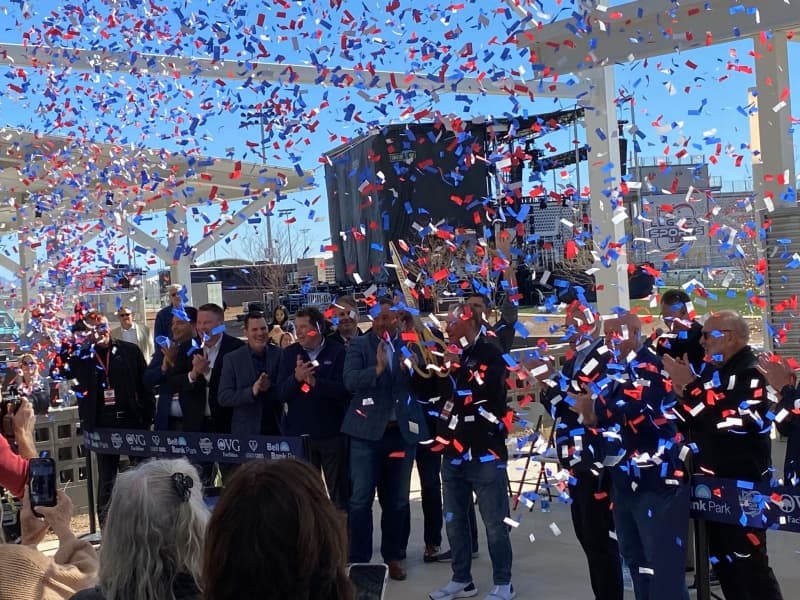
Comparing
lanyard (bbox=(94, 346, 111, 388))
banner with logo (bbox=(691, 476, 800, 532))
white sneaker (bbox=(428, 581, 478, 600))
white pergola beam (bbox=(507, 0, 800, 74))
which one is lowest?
white sneaker (bbox=(428, 581, 478, 600))

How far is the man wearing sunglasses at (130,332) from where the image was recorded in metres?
7.86

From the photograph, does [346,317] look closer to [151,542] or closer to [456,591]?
[456,591]

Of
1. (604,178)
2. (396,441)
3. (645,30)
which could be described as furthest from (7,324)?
(645,30)

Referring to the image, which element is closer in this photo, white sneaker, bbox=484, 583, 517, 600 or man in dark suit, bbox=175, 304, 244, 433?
white sneaker, bbox=484, 583, 517, 600

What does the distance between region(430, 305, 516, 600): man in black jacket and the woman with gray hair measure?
9.40 feet

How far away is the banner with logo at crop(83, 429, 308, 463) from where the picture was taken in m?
5.25

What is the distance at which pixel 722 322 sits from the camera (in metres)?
4.22

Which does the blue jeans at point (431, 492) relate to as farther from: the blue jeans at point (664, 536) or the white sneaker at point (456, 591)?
the blue jeans at point (664, 536)

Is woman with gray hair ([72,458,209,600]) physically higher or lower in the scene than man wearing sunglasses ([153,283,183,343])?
lower

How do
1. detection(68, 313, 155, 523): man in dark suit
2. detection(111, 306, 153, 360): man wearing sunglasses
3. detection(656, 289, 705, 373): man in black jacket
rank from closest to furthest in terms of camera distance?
detection(656, 289, 705, 373): man in black jacket
detection(68, 313, 155, 523): man in dark suit
detection(111, 306, 153, 360): man wearing sunglasses

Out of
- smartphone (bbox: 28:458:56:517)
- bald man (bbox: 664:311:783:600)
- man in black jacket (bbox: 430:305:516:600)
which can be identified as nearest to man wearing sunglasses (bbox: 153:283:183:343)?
man in black jacket (bbox: 430:305:516:600)

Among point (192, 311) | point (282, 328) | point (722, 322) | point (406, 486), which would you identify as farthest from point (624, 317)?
point (282, 328)

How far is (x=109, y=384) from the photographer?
659 cm

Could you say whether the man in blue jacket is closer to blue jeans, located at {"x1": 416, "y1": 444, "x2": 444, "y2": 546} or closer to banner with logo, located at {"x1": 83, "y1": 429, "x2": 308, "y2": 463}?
banner with logo, located at {"x1": 83, "y1": 429, "x2": 308, "y2": 463}
